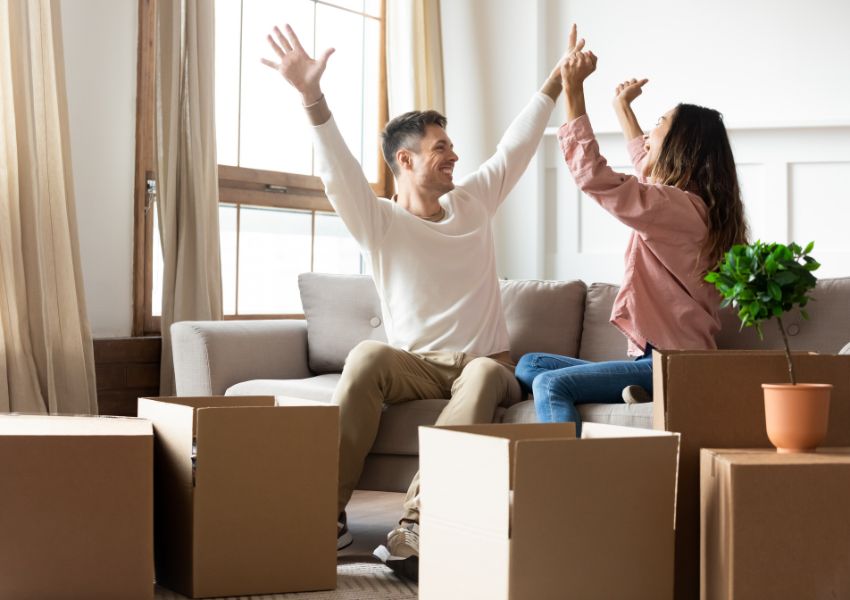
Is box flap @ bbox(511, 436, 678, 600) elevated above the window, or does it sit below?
below

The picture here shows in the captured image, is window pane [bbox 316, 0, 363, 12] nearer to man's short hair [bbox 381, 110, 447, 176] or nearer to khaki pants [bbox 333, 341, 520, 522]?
man's short hair [bbox 381, 110, 447, 176]

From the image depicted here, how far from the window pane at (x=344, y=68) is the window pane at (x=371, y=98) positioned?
0.03 metres

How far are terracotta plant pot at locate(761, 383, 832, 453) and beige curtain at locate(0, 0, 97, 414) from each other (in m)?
2.20

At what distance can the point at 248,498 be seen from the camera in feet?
6.53

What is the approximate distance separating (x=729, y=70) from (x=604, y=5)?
65 centimetres

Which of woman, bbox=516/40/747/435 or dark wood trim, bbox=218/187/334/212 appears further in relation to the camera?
dark wood trim, bbox=218/187/334/212

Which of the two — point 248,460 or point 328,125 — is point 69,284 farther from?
point 248,460

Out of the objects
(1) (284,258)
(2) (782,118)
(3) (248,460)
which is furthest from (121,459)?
(2) (782,118)

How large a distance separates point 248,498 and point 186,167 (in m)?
1.91

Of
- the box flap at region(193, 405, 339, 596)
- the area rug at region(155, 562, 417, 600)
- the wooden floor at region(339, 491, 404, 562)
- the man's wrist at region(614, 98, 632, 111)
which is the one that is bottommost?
the wooden floor at region(339, 491, 404, 562)

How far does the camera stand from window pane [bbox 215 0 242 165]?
404 cm

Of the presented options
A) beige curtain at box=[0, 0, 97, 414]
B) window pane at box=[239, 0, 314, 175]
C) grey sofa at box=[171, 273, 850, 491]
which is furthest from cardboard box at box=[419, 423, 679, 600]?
window pane at box=[239, 0, 314, 175]

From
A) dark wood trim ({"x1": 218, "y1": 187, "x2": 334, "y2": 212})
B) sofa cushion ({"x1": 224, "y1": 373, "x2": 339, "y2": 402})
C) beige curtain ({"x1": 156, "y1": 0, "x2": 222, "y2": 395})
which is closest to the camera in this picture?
sofa cushion ({"x1": 224, "y1": 373, "x2": 339, "y2": 402})

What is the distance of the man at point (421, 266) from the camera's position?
2514mm
